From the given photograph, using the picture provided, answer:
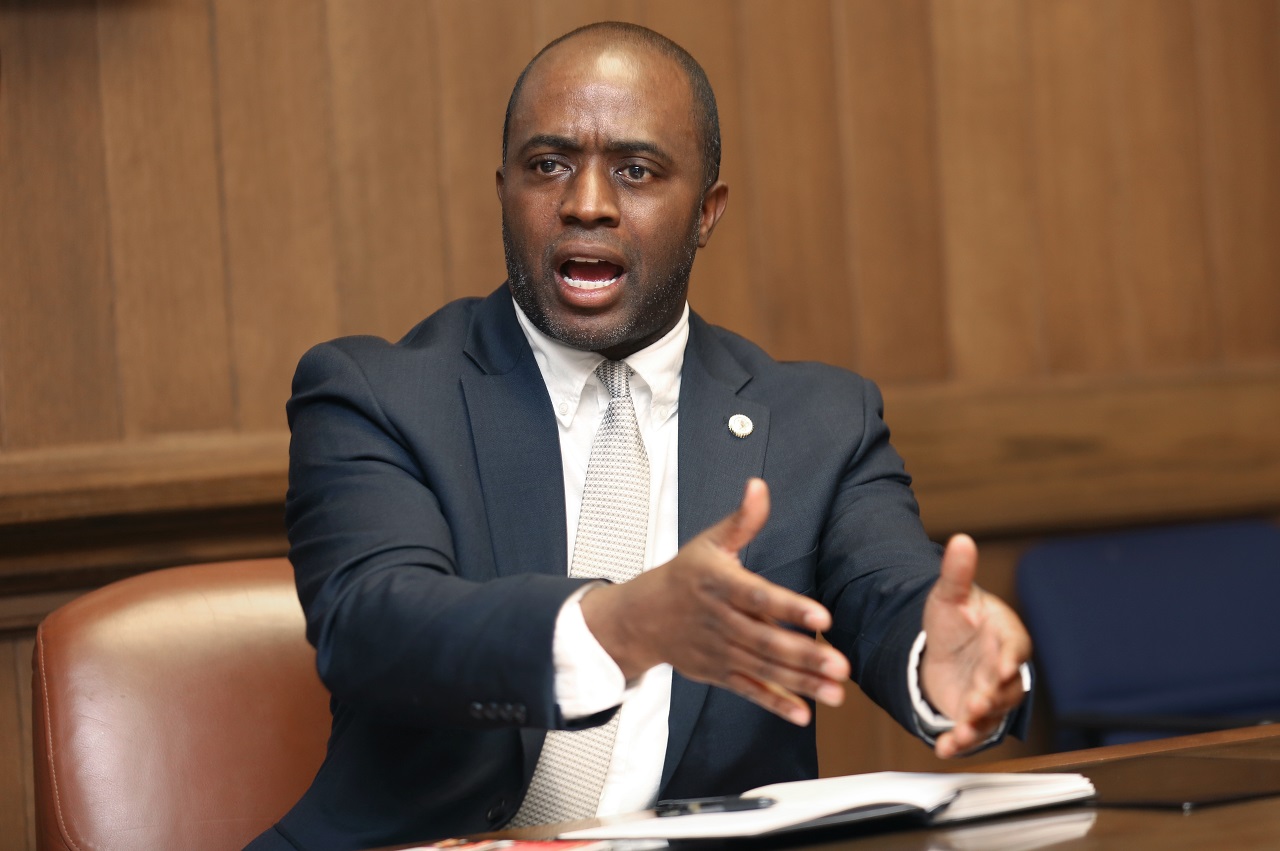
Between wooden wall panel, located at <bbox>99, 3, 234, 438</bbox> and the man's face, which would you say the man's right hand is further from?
wooden wall panel, located at <bbox>99, 3, 234, 438</bbox>

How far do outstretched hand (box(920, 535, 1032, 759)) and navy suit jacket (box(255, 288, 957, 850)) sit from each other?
104 mm

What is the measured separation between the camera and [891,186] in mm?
2928

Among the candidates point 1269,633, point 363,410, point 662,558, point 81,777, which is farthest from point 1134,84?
point 81,777

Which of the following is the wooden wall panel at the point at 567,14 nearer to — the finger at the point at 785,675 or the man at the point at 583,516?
the man at the point at 583,516

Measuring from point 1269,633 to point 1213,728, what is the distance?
2.52 feet

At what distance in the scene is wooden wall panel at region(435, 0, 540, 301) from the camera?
2.59 meters

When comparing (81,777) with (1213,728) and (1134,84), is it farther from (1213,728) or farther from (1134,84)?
(1134,84)

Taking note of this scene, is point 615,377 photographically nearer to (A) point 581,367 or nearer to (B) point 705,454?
(A) point 581,367

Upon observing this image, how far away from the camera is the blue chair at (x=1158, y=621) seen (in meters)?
2.78

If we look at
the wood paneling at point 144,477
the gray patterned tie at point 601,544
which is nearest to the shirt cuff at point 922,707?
the gray patterned tie at point 601,544

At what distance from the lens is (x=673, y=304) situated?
188 centimetres

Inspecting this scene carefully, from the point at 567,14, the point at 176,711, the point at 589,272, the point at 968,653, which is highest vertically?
the point at 567,14

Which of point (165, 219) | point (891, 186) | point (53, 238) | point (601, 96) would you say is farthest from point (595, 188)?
point (891, 186)

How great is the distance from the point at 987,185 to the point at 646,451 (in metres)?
1.55
